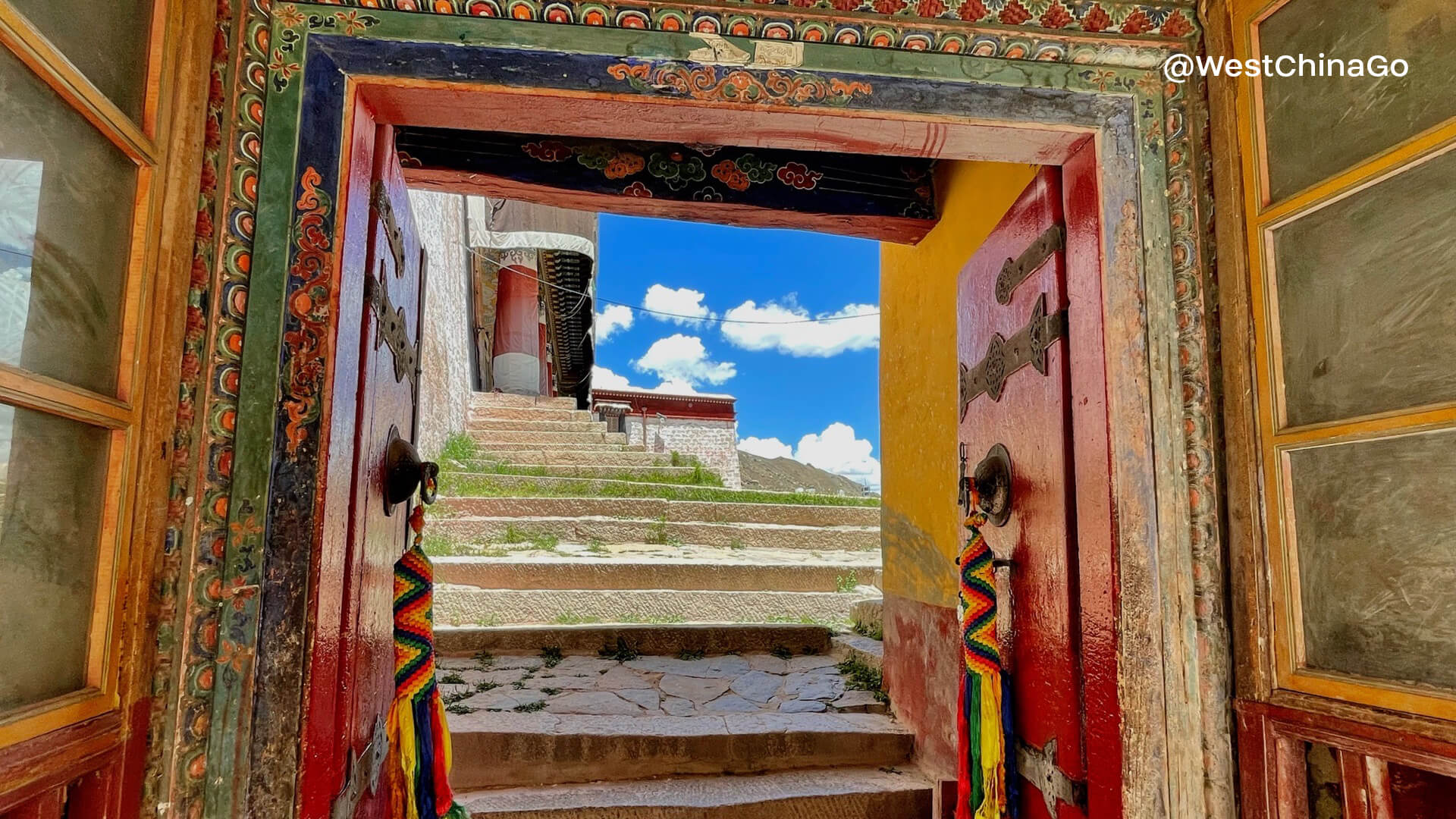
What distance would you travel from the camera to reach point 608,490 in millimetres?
7668

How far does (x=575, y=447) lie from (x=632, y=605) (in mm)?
4706

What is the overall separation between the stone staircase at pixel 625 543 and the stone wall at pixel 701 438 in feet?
21.2

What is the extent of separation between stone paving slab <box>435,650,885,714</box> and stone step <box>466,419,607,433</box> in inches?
251

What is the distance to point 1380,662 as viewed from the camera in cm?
115

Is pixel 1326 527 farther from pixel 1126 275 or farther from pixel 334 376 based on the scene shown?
pixel 334 376

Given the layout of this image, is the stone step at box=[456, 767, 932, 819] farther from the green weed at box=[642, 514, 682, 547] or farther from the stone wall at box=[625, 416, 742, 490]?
the stone wall at box=[625, 416, 742, 490]

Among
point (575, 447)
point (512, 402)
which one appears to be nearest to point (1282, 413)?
point (575, 447)

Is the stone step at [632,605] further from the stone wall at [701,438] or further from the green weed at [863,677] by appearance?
the stone wall at [701,438]

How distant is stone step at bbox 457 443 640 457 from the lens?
31.0 ft

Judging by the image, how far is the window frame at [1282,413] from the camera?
1.12 meters

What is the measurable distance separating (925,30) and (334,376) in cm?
130

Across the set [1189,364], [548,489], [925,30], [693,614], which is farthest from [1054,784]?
[548,489]

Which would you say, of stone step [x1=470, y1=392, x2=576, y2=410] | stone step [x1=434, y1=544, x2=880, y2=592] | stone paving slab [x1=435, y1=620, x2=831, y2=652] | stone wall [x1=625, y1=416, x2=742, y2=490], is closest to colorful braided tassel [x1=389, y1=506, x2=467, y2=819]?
stone paving slab [x1=435, y1=620, x2=831, y2=652]

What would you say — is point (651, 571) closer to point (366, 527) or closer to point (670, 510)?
point (670, 510)
